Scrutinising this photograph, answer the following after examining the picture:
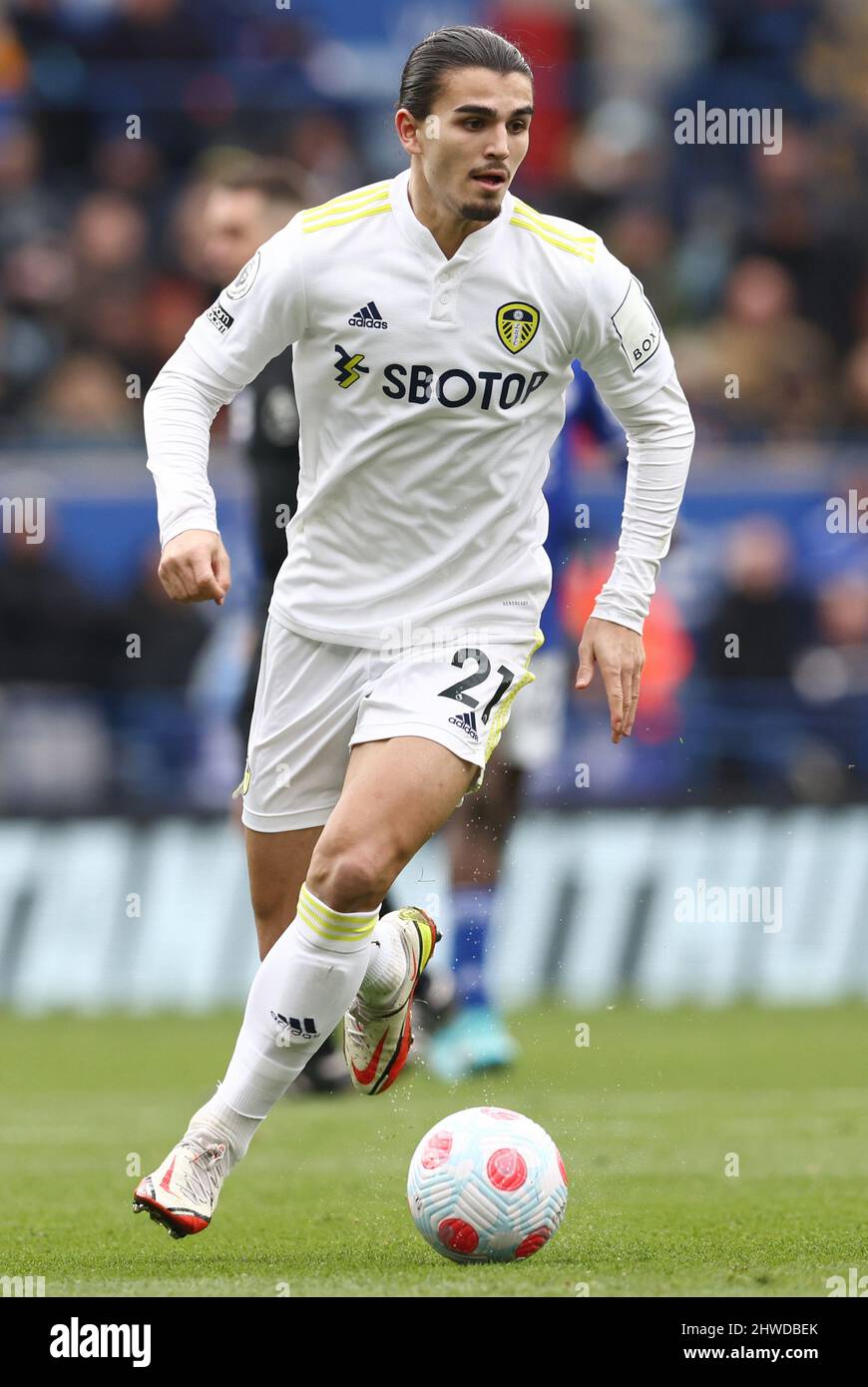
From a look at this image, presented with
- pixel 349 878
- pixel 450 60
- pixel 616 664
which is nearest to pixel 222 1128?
pixel 349 878

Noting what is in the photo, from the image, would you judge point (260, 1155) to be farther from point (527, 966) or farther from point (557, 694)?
point (527, 966)

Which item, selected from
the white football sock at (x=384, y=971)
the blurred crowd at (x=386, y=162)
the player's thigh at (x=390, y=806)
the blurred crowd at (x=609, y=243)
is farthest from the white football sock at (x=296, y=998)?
the blurred crowd at (x=386, y=162)

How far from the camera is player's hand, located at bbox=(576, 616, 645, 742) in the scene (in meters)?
5.31

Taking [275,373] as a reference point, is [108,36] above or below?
above

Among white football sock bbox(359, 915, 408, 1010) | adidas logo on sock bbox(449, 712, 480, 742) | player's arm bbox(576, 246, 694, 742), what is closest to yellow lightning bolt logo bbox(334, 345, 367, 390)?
player's arm bbox(576, 246, 694, 742)

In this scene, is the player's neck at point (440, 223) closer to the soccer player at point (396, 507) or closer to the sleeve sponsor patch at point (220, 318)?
the soccer player at point (396, 507)

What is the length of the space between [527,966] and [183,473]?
643 centimetres

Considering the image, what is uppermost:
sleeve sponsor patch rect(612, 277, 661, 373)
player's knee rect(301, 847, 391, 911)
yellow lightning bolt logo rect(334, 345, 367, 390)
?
sleeve sponsor patch rect(612, 277, 661, 373)

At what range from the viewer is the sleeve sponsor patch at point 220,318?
529 centimetres

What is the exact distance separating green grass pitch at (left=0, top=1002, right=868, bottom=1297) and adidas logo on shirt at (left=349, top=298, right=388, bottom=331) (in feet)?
6.83

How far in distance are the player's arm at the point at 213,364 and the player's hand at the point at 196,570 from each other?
0.17 m

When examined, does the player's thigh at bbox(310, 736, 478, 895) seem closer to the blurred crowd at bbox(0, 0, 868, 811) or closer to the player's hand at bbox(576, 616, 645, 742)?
the player's hand at bbox(576, 616, 645, 742)
